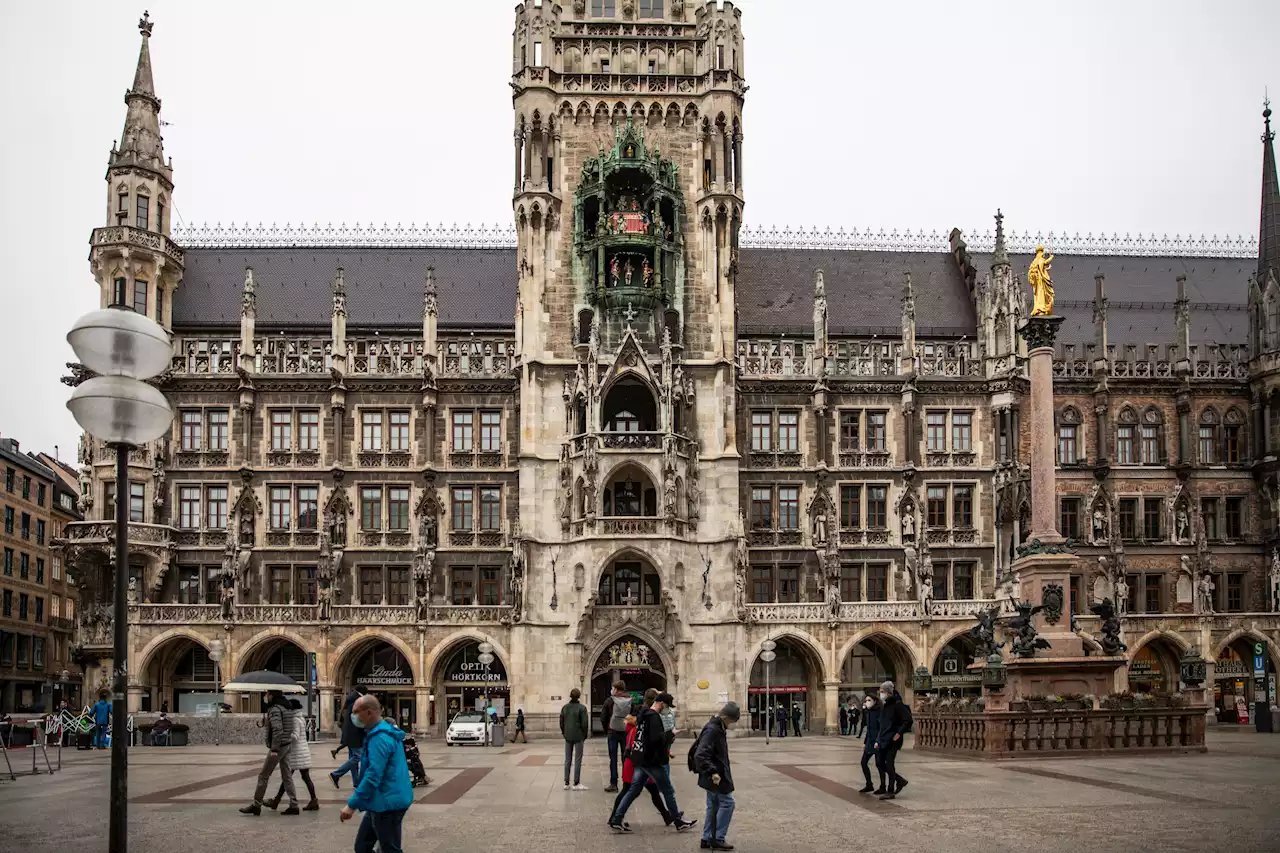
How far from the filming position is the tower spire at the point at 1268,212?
67.9 m

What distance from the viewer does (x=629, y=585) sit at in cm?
5978

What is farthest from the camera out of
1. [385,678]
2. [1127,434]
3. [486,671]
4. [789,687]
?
[1127,434]


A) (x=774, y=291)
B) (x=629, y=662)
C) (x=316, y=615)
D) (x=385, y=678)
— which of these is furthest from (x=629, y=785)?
(x=774, y=291)

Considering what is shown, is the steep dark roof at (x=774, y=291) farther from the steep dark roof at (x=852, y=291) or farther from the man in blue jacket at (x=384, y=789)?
the man in blue jacket at (x=384, y=789)

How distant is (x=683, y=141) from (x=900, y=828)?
46184mm

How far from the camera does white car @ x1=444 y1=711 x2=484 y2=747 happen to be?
160 ft

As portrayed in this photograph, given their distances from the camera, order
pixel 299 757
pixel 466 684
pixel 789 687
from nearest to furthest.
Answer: pixel 299 757 < pixel 466 684 < pixel 789 687

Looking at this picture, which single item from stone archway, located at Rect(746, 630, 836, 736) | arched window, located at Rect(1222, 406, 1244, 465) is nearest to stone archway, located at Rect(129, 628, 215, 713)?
stone archway, located at Rect(746, 630, 836, 736)

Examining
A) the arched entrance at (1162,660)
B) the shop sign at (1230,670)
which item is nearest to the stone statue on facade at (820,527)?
the arched entrance at (1162,660)

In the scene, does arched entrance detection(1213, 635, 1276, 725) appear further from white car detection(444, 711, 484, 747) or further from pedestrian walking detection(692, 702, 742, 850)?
pedestrian walking detection(692, 702, 742, 850)

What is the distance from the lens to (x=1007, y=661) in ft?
121

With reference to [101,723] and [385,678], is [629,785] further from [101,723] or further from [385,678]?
[385,678]

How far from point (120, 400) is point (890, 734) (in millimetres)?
15120

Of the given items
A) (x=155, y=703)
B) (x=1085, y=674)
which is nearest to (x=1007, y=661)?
(x=1085, y=674)
